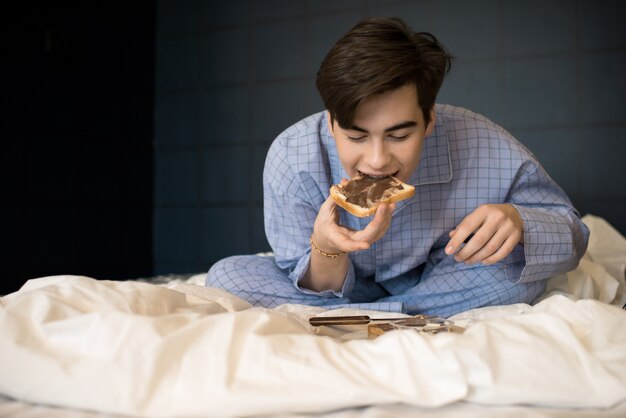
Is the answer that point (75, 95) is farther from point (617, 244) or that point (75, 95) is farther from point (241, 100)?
point (617, 244)

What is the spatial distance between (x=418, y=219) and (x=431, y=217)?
0.12 ft

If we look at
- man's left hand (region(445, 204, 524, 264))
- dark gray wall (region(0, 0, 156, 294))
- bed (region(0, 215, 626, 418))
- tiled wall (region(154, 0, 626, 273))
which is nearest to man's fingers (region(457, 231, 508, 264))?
man's left hand (region(445, 204, 524, 264))

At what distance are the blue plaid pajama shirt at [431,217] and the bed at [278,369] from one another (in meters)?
0.80

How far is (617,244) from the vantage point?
2.44m

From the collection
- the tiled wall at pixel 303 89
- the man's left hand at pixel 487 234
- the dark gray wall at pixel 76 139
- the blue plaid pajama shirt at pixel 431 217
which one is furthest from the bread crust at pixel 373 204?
the dark gray wall at pixel 76 139

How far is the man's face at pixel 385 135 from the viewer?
1.33 metres

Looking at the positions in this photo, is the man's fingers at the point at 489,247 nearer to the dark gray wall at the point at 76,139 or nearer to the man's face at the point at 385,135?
the man's face at the point at 385,135

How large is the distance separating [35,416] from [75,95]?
312 cm

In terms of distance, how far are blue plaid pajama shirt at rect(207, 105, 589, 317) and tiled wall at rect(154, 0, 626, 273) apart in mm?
1651

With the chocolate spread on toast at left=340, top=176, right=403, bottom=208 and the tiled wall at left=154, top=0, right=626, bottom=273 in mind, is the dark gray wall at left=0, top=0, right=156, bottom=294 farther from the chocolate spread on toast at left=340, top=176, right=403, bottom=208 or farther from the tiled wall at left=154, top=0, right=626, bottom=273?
the chocolate spread on toast at left=340, top=176, right=403, bottom=208

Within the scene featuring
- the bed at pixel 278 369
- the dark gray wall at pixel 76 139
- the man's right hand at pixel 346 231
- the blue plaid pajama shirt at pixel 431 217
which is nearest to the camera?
the bed at pixel 278 369

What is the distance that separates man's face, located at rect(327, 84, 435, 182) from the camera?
52.3 inches

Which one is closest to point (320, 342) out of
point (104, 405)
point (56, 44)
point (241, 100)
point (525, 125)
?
point (104, 405)

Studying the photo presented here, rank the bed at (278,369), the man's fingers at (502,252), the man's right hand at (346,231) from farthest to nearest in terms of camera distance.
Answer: the man's fingers at (502,252)
the man's right hand at (346,231)
the bed at (278,369)
